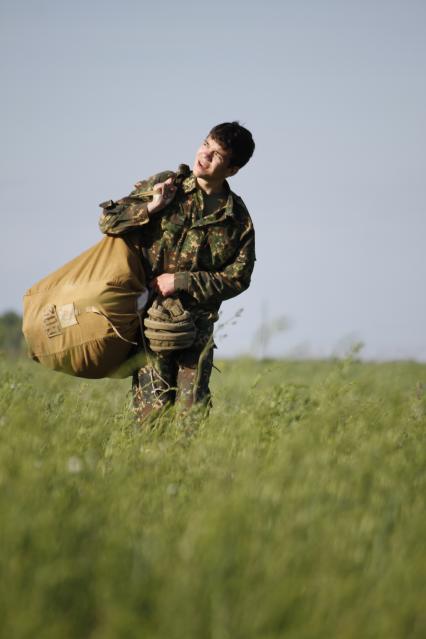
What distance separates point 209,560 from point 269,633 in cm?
26

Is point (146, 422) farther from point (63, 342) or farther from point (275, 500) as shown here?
point (275, 500)

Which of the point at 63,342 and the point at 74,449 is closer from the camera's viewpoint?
the point at 74,449

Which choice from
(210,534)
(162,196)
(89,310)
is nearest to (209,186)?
(162,196)

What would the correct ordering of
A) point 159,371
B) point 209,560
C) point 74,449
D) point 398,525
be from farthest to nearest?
point 159,371
point 74,449
point 398,525
point 209,560

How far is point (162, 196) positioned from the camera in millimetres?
4613

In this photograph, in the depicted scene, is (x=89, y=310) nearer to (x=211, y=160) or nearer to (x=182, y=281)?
(x=182, y=281)

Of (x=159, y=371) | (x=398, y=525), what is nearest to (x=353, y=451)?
(x=398, y=525)

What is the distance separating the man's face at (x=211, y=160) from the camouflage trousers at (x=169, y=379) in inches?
36.6

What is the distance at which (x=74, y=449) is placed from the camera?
350 cm

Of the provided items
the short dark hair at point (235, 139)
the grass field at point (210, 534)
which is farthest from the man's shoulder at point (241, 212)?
the grass field at point (210, 534)

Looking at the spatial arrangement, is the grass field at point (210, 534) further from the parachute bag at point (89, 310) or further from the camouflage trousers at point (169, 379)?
the camouflage trousers at point (169, 379)

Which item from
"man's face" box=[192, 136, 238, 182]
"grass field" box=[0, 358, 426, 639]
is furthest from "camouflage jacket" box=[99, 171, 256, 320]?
"grass field" box=[0, 358, 426, 639]

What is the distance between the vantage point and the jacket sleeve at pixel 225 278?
4.68m

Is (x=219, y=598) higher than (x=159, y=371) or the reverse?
the reverse
